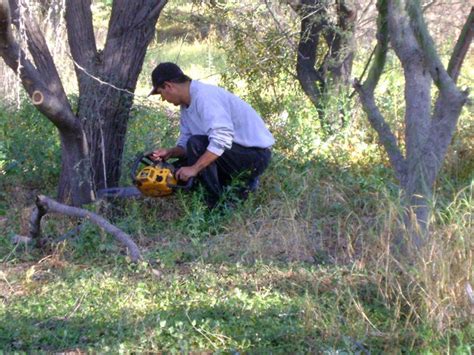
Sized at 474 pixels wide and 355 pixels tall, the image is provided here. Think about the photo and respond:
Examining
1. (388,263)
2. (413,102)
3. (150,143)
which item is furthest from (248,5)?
(388,263)

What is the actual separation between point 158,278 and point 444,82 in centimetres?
229

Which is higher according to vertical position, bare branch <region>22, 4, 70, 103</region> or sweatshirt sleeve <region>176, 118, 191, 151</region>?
bare branch <region>22, 4, 70, 103</region>

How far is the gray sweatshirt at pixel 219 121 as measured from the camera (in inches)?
272

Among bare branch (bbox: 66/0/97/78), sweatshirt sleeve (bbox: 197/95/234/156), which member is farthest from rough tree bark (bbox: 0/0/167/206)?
sweatshirt sleeve (bbox: 197/95/234/156)

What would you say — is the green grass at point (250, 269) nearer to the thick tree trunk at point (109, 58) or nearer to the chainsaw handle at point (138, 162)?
the chainsaw handle at point (138, 162)

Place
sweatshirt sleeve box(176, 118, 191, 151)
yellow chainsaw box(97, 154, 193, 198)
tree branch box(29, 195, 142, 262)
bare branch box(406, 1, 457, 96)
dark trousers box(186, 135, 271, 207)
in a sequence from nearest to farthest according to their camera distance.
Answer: bare branch box(406, 1, 457, 96) → tree branch box(29, 195, 142, 262) → yellow chainsaw box(97, 154, 193, 198) → dark trousers box(186, 135, 271, 207) → sweatshirt sleeve box(176, 118, 191, 151)

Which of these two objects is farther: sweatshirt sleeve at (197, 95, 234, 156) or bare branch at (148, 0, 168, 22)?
bare branch at (148, 0, 168, 22)

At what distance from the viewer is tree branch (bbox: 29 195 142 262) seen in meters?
5.99

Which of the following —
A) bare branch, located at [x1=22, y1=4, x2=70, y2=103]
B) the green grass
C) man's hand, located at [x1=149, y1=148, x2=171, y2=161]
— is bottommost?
the green grass

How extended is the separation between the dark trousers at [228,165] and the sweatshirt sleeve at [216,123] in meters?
0.19

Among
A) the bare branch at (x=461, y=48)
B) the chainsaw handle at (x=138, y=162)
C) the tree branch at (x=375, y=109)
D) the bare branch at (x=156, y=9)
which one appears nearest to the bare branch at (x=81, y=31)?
the bare branch at (x=156, y=9)

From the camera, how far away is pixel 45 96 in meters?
6.39

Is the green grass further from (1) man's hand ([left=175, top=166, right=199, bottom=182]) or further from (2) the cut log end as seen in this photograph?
(2) the cut log end

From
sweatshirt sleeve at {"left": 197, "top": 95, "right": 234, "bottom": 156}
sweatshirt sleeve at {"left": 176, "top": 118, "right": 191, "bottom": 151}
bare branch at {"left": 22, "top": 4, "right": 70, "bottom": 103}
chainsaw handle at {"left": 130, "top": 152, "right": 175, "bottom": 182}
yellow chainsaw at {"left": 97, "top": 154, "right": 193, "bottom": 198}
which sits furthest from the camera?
sweatshirt sleeve at {"left": 176, "top": 118, "right": 191, "bottom": 151}
